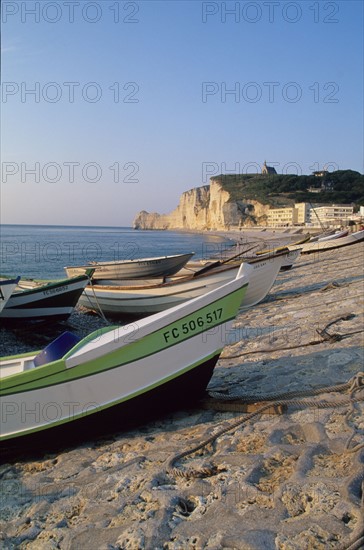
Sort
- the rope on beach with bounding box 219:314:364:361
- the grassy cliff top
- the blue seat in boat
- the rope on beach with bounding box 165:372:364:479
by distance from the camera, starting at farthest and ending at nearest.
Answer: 1. the grassy cliff top
2. the rope on beach with bounding box 219:314:364:361
3. the blue seat in boat
4. the rope on beach with bounding box 165:372:364:479

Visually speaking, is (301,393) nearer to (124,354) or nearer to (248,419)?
(248,419)

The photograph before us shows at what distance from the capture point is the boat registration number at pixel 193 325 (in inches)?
169

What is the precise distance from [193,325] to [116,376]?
90cm

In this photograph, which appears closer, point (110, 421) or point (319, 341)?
point (110, 421)


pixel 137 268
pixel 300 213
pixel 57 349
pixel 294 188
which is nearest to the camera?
pixel 57 349

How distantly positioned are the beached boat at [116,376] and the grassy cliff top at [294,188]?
10630cm

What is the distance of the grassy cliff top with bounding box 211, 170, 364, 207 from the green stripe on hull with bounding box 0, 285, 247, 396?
349 feet

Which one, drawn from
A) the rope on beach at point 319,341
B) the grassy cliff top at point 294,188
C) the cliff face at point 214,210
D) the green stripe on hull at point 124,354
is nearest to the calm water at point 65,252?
the rope on beach at point 319,341

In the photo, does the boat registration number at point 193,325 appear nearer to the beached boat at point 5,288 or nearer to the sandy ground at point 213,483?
the sandy ground at point 213,483

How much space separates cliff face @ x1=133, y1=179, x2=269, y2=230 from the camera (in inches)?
4338

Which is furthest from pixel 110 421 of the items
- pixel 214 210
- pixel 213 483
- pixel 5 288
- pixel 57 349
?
pixel 214 210

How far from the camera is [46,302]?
12.1 metres

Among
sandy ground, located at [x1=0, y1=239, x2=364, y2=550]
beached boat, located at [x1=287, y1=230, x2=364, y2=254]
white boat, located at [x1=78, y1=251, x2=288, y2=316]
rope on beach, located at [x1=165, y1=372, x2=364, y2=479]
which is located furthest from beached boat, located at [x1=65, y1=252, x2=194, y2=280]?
rope on beach, located at [x1=165, y1=372, x2=364, y2=479]

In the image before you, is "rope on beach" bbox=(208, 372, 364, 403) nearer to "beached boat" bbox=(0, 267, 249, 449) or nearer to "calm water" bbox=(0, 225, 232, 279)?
"beached boat" bbox=(0, 267, 249, 449)
